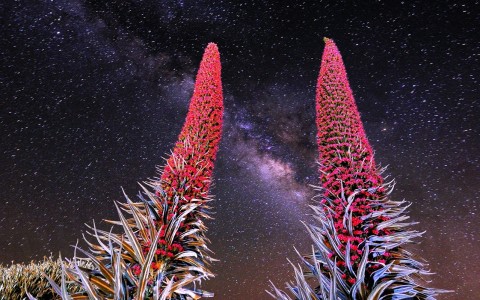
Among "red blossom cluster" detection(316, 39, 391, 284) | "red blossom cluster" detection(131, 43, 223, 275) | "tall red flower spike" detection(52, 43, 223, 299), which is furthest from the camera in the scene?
"red blossom cluster" detection(131, 43, 223, 275)

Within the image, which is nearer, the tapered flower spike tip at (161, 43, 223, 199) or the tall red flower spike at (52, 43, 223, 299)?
the tall red flower spike at (52, 43, 223, 299)

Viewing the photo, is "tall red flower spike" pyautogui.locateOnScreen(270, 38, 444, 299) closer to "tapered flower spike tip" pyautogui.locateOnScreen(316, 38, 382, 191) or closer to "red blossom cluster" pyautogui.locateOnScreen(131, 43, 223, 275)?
"tapered flower spike tip" pyautogui.locateOnScreen(316, 38, 382, 191)

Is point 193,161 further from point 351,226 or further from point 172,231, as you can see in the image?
point 351,226

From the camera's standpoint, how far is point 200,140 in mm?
2572

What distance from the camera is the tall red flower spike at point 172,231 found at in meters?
1.78

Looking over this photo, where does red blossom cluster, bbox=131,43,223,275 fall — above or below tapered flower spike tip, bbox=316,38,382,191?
below

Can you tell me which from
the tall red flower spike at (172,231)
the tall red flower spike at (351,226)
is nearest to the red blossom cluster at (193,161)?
the tall red flower spike at (172,231)

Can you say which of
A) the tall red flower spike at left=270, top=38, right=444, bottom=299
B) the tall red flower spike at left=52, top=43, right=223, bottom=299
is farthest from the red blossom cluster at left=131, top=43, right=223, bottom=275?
the tall red flower spike at left=270, top=38, right=444, bottom=299

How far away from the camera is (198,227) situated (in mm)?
2412

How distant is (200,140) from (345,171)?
1.24 m

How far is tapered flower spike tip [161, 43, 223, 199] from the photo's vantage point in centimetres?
246

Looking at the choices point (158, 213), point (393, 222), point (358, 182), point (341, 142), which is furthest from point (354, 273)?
point (158, 213)

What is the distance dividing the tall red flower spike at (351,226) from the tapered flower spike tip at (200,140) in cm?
94

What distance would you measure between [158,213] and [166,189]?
0.69ft
